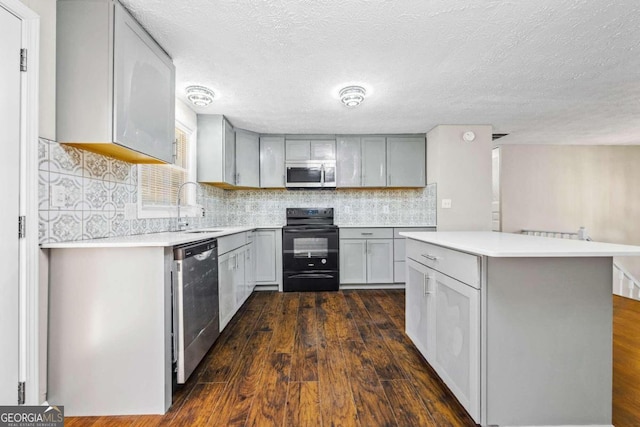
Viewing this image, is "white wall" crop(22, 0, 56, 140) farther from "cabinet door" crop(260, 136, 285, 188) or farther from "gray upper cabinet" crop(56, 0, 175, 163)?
"cabinet door" crop(260, 136, 285, 188)

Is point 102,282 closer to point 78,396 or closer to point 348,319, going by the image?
point 78,396

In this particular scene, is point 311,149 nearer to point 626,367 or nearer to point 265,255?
point 265,255

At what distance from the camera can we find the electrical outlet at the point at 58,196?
1.49m

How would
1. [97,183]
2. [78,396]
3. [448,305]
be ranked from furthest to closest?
[97,183]
[448,305]
[78,396]

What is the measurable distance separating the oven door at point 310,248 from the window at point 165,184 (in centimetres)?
Result: 140

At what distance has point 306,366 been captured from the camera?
6.56 ft

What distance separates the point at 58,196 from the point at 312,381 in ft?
5.94

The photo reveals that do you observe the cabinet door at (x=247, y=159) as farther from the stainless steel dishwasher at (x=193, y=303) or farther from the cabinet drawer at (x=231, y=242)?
the stainless steel dishwasher at (x=193, y=303)

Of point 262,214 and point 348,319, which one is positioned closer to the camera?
point 348,319

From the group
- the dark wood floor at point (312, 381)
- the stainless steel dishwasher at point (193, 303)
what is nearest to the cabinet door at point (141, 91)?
the stainless steel dishwasher at point (193, 303)

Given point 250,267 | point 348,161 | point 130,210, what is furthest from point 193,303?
point 348,161

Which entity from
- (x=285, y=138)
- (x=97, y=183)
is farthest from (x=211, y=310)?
(x=285, y=138)

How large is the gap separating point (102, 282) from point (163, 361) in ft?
1.75

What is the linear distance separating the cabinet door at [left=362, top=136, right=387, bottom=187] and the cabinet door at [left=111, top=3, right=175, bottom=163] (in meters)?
2.77
